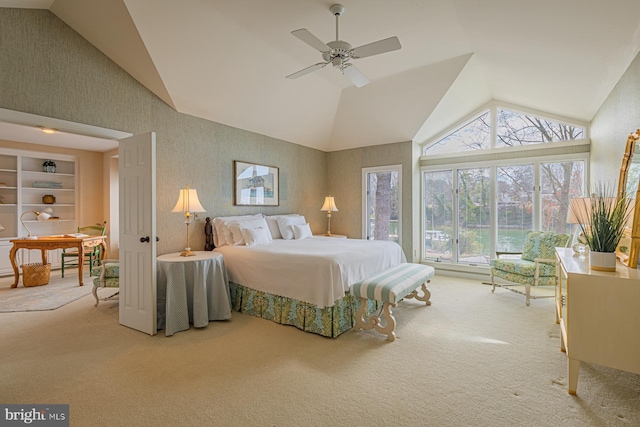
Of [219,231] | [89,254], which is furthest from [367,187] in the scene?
[89,254]

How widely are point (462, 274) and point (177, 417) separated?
5.06 metres

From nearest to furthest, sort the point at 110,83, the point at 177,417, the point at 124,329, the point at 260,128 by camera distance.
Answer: the point at 177,417 → the point at 124,329 → the point at 110,83 → the point at 260,128

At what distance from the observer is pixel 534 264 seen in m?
4.07

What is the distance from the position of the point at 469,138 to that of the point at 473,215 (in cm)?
143

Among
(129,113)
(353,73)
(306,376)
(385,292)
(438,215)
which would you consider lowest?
(306,376)

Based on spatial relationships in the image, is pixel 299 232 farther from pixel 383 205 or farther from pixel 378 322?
pixel 378 322

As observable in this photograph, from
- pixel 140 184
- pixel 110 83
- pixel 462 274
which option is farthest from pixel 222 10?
pixel 462 274

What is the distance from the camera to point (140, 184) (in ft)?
10.2

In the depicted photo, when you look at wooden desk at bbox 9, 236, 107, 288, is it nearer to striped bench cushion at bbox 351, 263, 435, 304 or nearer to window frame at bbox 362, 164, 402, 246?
striped bench cushion at bbox 351, 263, 435, 304

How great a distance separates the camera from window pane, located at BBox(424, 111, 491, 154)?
214 inches

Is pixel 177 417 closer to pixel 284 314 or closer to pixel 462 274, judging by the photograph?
pixel 284 314

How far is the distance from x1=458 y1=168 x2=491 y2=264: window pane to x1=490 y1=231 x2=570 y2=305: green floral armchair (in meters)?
0.77

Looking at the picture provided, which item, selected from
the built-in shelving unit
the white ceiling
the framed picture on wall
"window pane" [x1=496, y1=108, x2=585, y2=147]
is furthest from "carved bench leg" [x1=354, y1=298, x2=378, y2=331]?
the built-in shelving unit

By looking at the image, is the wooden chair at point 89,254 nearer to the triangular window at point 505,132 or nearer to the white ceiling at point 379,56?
the white ceiling at point 379,56
